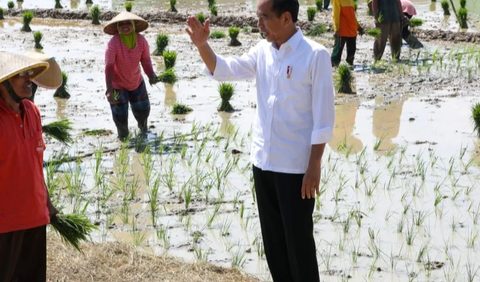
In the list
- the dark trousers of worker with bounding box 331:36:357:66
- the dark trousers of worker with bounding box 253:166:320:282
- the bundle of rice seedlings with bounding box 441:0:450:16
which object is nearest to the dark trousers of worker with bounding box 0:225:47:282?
the dark trousers of worker with bounding box 253:166:320:282

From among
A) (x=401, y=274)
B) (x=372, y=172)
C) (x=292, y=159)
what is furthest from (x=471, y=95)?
(x=292, y=159)

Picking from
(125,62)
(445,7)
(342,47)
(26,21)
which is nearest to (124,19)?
(125,62)

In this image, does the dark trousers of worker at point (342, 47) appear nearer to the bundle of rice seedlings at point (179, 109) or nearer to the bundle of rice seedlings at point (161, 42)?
the bundle of rice seedlings at point (161, 42)

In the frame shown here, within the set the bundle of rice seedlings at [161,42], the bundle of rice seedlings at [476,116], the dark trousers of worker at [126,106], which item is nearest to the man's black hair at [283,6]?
the dark trousers of worker at [126,106]

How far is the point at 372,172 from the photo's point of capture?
21.5 ft

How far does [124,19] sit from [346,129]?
2379mm

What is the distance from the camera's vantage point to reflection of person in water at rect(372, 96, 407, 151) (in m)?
7.56

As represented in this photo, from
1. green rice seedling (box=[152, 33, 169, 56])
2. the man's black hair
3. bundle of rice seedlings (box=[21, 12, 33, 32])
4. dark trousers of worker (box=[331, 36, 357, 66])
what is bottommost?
bundle of rice seedlings (box=[21, 12, 33, 32])

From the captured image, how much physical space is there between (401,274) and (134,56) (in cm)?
349

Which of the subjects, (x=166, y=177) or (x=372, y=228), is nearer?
(x=372, y=228)

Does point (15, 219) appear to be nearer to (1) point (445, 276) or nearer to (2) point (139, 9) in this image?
(1) point (445, 276)

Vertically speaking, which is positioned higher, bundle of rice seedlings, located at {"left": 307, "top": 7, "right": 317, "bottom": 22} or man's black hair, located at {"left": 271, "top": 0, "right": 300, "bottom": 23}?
man's black hair, located at {"left": 271, "top": 0, "right": 300, "bottom": 23}

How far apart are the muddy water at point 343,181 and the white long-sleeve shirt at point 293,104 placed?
1271 millimetres

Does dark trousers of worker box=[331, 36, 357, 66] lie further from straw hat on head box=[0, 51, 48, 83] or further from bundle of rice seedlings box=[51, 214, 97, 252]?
straw hat on head box=[0, 51, 48, 83]
